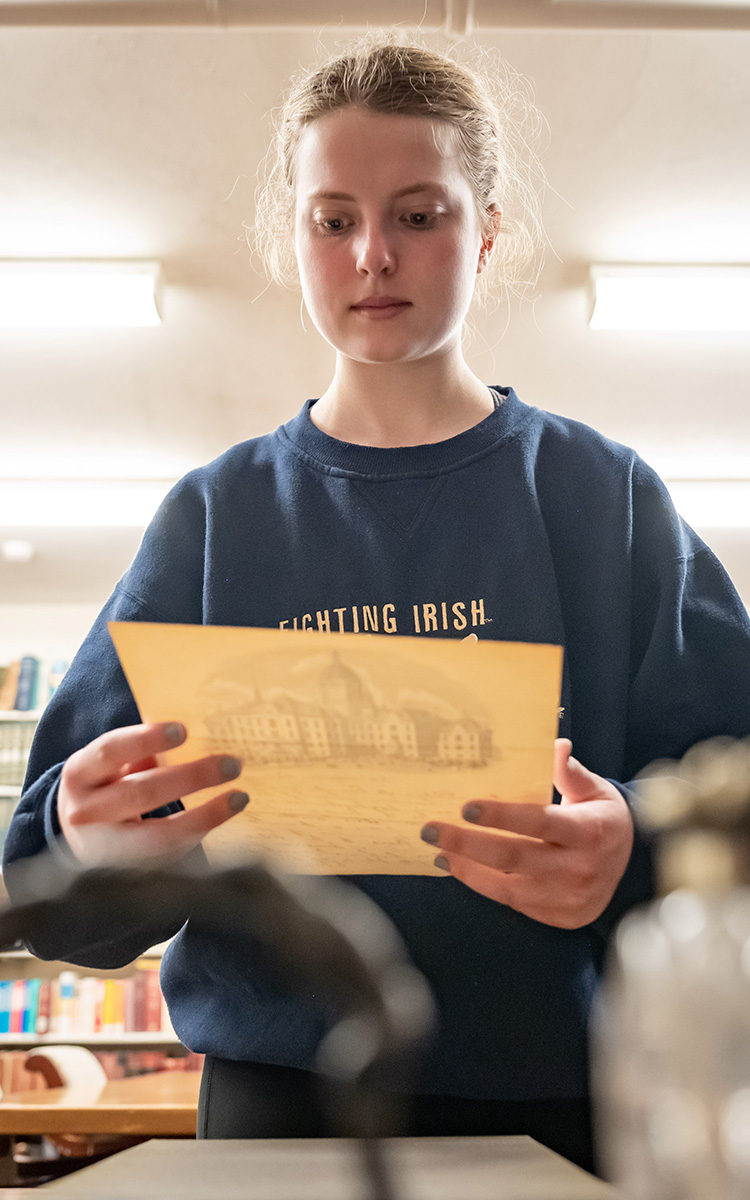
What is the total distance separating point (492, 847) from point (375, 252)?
20.1 inches

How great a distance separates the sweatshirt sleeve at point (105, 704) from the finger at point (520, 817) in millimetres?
249

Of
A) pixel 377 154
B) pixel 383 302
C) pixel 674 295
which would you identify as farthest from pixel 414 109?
pixel 674 295

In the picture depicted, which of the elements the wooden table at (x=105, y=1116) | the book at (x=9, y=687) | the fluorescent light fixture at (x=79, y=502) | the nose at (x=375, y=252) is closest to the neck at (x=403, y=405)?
the nose at (x=375, y=252)

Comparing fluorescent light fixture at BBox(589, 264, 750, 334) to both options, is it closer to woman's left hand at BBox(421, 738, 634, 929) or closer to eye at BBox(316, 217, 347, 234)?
eye at BBox(316, 217, 347, 234)

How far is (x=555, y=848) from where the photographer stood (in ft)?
1.92

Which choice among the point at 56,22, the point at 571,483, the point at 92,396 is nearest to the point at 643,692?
the point at 571,483

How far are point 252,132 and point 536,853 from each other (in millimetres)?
2569

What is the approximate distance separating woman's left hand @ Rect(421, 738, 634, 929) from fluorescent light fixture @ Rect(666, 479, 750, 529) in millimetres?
4293

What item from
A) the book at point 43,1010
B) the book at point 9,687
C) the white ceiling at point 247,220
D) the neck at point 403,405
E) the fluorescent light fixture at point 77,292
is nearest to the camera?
the neck at point 403,405

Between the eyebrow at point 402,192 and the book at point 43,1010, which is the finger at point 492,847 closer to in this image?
the eyebrow at point 402,192

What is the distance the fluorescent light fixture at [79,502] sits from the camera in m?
4.75

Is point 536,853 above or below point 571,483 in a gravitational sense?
below

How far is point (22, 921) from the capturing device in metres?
0.34

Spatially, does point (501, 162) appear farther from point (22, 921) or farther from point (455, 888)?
point (22, 921)
